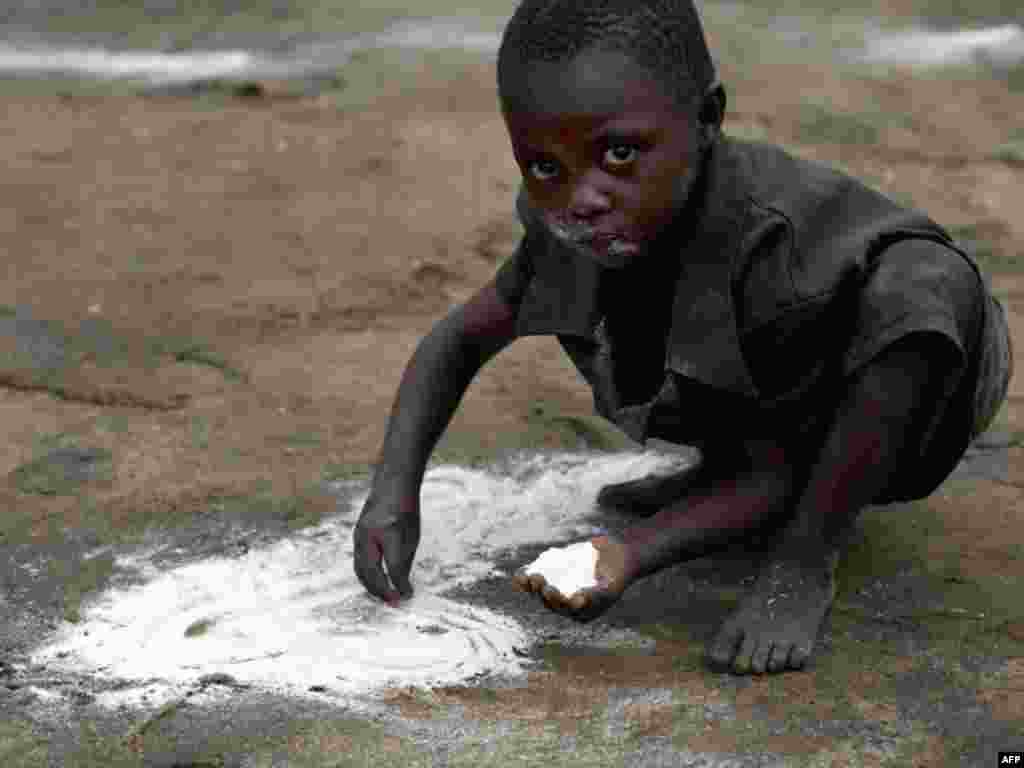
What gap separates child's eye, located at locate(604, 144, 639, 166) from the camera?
282cm

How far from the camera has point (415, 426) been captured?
3.39m

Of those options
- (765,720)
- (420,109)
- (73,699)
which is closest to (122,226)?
(420,109)

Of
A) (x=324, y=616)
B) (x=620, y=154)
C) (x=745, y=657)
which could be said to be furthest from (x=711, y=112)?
(x=324, y=616)

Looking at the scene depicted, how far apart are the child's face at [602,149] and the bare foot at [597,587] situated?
18.4 inches

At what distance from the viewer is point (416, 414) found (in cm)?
340

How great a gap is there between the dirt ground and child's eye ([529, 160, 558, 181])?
2.65 ft

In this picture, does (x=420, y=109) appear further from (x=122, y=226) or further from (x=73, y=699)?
(x=73, y=699)

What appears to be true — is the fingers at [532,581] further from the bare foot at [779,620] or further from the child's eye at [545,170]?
the child's eye at [545,170]

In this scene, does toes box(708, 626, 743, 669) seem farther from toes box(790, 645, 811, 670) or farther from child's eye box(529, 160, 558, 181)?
child's eye box(529, 160, 558, 181)

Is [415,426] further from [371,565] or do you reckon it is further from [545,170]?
[545,170]

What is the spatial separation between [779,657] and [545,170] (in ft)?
2.87

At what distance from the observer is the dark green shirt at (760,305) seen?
9.88 ft

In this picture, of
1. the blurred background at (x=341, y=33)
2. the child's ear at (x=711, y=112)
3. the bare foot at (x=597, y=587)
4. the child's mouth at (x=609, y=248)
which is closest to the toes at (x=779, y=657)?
the bare foot at (x=597, y=587)

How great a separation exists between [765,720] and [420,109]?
387 cm
